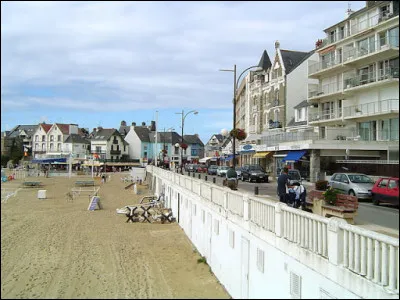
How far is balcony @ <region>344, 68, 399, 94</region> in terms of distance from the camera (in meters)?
6.60

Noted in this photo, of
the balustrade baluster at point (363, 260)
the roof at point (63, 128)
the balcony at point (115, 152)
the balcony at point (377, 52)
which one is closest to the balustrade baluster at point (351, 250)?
the balustrade baluster at point (363, 260)

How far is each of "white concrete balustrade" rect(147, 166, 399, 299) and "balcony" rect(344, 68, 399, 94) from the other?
253cm

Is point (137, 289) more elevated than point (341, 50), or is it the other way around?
point (341, 50)

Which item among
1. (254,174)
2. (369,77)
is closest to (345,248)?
(369,77)

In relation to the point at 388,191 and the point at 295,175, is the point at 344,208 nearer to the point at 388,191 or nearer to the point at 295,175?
the point at 388,191

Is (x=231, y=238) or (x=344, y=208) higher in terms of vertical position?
(x=344, y=208)

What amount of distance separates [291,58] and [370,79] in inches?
1820

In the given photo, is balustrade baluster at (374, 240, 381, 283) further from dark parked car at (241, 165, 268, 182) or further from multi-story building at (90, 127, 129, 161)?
multi-story building at (90, 127, 129, 161)

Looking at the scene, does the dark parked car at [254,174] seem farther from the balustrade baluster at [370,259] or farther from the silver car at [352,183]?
the balustrade baluster at [370,259]

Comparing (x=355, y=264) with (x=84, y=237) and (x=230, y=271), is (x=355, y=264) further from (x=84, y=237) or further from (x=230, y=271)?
(x=84, y=237)

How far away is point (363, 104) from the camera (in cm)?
854

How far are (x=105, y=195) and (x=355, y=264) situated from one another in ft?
149

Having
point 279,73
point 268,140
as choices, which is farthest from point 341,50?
point 279,73

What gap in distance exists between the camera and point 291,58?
52938 millimetres
